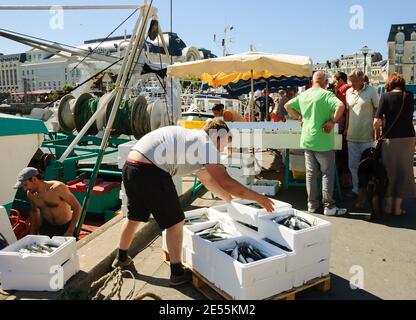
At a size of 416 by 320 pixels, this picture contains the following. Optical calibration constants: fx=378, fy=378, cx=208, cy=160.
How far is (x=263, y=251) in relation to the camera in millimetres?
3379

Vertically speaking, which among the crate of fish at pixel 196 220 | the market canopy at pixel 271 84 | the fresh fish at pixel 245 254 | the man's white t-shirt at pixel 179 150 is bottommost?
the fresh fish at pixel 245 254

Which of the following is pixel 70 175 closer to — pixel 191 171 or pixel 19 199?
pixel 19 199

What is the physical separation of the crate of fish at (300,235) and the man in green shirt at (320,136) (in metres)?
1.88

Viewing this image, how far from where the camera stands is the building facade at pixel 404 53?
9075 centimetres

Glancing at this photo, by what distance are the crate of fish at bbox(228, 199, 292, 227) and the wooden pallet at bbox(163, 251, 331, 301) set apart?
2.44 ft

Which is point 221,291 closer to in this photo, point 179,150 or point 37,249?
point 179,150

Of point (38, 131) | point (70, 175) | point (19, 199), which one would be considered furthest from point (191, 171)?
point (70, 175)

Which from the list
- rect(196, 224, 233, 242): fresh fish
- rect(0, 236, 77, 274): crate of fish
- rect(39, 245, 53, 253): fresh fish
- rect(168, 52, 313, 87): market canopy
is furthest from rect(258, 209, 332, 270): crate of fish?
rect(168, 52, 313, 87): market canopy

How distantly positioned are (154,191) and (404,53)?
339 ft

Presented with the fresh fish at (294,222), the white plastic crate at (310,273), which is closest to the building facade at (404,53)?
the fresh fish at (294,222)

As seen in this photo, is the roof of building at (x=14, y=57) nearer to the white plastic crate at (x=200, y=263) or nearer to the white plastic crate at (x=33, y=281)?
the white plastic crate at (x=33, y=281)
